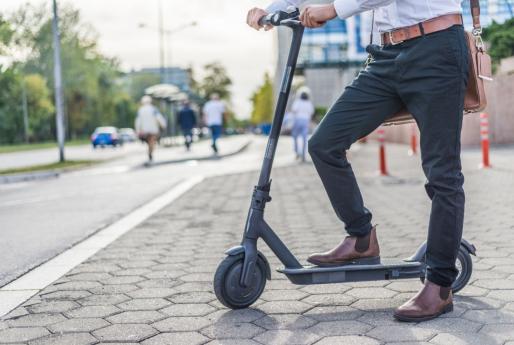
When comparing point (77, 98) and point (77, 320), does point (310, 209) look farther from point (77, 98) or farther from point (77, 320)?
point (77, 98)

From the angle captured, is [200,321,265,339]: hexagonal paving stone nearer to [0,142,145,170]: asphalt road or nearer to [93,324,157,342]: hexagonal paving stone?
[93,324,157,342]: hexagonal paving stone

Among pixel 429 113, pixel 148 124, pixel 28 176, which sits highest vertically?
pixel 429 113

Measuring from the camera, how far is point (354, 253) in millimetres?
3400

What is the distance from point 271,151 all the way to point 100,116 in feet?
256

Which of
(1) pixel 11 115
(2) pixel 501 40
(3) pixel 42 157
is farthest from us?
(1) pixel 11 115

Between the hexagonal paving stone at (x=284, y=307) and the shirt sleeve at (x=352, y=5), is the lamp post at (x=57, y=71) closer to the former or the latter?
the hexagonal paving stone at (x=284, y=307)

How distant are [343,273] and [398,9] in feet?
4.00

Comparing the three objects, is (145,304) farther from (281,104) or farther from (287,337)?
(281,104)

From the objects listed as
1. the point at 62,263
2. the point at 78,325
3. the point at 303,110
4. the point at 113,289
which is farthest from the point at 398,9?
the point at 303,110

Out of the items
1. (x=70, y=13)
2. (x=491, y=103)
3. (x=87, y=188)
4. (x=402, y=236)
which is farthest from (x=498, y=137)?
(x=70, y=13)

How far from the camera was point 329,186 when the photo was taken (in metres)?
3.34

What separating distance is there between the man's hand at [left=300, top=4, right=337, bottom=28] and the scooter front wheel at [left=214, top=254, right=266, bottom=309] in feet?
3.58

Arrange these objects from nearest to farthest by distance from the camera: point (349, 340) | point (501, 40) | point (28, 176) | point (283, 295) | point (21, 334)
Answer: point (349, 340), point (21, 334), point (283, 295), point (28, 176), point (501, 40)

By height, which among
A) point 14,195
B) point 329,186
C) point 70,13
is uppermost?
point 70,13
